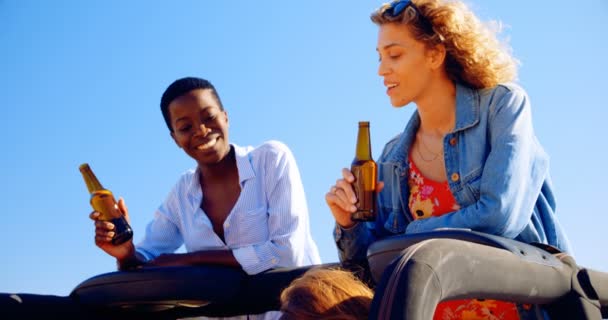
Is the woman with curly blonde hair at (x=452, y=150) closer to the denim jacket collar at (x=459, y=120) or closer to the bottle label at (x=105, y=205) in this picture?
the denim jacket collar at (x=459, y=120)

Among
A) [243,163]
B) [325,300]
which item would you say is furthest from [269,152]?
[325,300]

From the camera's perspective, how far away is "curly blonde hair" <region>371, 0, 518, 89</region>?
243 cm

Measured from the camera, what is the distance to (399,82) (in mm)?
2430

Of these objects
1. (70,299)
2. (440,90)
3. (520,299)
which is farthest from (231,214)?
(520,299)

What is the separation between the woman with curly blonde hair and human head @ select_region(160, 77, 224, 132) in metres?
0.90

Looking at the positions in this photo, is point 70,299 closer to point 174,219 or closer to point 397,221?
point 174,219

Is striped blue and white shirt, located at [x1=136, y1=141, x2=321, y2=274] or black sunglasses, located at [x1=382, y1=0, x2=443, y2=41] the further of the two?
→ striped blue and white shirt, located at [x1=136, y1=141, x2=321, y2=274]

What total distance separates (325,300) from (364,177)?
903 mm

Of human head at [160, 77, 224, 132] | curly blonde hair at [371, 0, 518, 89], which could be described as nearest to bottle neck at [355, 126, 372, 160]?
curly blonde hair at [371, 0, 518, 89]

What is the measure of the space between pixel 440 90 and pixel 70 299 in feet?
4.28

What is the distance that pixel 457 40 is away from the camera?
2465 mm

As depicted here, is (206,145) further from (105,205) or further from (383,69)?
(383,69)

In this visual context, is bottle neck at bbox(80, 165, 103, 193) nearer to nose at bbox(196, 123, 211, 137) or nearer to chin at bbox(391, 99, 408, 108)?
nose at bbox(196, 123, 211, 137)

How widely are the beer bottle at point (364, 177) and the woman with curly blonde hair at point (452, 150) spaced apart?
36 millimetres
